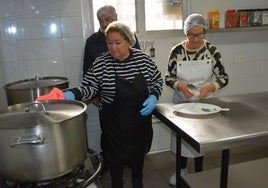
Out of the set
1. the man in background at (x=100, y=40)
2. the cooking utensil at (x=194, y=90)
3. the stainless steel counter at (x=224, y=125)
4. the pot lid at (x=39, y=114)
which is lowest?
the stainless steel counter at (x=224, y=125)

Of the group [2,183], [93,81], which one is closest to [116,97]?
[93,81]

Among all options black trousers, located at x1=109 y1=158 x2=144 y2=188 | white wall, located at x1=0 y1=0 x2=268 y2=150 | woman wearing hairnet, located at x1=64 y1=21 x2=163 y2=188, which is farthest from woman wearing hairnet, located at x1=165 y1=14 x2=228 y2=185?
white wall, located at x1=0 y1=0 x2=268 y2=150

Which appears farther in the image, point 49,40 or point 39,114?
point 49,40

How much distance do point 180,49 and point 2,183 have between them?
1.31 meters

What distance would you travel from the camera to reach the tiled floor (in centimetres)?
212

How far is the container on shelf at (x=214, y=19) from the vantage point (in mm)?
2398

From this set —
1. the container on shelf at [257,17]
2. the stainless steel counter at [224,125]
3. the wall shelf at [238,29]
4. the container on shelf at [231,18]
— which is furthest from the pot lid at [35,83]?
the container on shelf at [257,17]

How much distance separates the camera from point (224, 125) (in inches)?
46.1

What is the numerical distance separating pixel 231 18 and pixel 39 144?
218 cm

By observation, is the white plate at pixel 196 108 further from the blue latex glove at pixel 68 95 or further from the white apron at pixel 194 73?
the blue latex glove at pixel 68 95

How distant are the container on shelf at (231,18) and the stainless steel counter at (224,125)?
3.69ft

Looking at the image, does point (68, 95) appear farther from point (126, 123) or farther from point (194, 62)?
point (194, 62)

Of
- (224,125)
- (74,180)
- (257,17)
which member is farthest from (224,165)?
(257,17)

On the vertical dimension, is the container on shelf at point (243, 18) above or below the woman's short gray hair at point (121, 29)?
above
